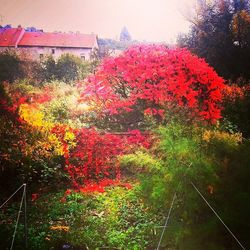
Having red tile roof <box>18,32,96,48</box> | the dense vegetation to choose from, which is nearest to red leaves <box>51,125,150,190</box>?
the dense vegetation

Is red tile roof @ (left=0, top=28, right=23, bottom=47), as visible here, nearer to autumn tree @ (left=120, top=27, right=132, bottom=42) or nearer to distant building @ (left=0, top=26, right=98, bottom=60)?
distant building @ (left=0, top=26, right=98, bottom=60)

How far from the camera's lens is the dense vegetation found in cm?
368

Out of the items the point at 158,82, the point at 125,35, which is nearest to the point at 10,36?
the point at 125,35

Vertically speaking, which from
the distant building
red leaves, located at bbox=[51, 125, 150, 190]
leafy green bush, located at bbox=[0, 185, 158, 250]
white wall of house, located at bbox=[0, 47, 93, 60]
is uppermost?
the distant building

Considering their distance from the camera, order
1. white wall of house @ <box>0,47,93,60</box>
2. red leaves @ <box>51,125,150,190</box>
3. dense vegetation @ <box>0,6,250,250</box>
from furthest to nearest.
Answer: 1. white wall of house @ <box>0,47,93,60</box>
2. red leaves @ <box>51,125,150,190</box>
3. dense vegetation @ <box>0,6,250,250</box>

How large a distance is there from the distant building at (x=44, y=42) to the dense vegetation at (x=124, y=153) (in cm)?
34

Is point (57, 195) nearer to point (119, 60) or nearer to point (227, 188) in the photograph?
point (227, 188)

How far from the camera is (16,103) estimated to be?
7055mm

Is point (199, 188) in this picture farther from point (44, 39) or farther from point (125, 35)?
point (44, 39)

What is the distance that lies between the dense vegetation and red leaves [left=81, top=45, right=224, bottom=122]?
0.8 inches

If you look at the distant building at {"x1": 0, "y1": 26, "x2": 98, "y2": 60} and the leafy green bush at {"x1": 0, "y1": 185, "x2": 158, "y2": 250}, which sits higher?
the distant building at {"x1": 0, "y1": 26, "x2": 98, "y2": 60}

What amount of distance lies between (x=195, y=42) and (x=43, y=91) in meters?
4.22

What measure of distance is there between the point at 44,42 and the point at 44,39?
16 centimetres

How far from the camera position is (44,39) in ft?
24.7
